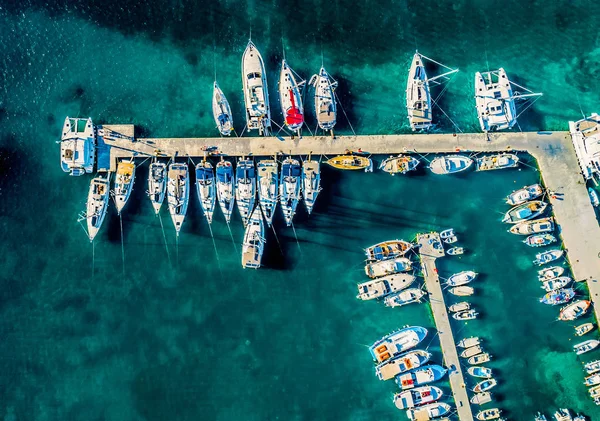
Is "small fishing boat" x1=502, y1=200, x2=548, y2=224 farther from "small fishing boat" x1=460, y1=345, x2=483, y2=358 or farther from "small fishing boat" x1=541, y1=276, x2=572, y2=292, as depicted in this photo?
"small fishing boat" x1=460, y1=345, x2=483, y2=358

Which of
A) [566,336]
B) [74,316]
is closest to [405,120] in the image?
[566,336]

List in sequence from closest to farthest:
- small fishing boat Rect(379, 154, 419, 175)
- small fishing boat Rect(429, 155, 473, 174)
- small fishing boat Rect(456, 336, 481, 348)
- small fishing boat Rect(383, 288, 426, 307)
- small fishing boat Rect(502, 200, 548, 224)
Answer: small fishing boat Rect(383, 288, 426, 307) < small fishing boat Rect(456, 336, 481, 348) < small fishing boat Rect(379, 154, 419, 175) < small fishing boat Rect(502, 200, 548, 224) < small fishing boat Rect(429, 155, 473, 174)

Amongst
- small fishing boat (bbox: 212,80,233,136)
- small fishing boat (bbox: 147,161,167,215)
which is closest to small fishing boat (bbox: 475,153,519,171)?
small fishing boat (bbox: 212,80,233,136)

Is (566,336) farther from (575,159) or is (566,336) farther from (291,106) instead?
(291,106)

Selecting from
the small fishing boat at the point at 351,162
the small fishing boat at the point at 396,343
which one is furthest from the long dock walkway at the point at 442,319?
the small fishing boat at the point at 351,162

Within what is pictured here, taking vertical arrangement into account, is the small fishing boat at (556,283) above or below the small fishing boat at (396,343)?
above

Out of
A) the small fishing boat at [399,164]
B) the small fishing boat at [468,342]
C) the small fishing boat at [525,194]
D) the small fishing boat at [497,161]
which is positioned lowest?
the small fishing boat at [468,342]

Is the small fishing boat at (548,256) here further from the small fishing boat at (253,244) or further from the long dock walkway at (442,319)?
the small fishing boat at (253,244)
